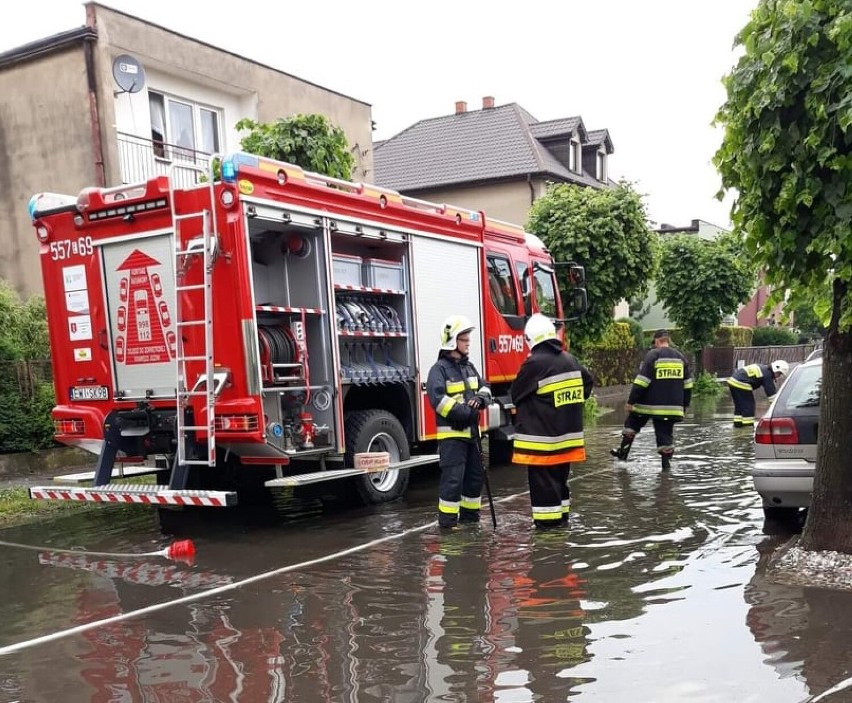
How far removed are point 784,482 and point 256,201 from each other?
4.38 meters

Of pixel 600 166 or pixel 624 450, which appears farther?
pixel 600 166

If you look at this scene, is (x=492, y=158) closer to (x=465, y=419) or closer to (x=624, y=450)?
(x=624, y=450)

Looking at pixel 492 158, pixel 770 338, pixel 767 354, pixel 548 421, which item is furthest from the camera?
pixel 770 338

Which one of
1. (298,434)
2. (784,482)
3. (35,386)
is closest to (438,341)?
(298,434)

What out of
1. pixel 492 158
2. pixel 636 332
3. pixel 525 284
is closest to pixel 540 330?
pixel 525 284

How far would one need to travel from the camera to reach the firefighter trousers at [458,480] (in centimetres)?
689

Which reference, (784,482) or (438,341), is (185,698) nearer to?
(784,482)

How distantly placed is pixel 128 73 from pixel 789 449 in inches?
445

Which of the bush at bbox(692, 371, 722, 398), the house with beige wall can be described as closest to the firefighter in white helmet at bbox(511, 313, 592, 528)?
the house with beige wall

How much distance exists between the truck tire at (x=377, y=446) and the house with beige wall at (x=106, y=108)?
7579mm

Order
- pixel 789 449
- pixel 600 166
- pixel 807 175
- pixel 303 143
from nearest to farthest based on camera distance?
pixel 807 175 → pixel 789 449 → pixel 303 143 → pixel 600 166

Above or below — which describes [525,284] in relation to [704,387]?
above

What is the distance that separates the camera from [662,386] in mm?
9961

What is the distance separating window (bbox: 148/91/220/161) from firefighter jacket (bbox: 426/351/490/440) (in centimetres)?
941
